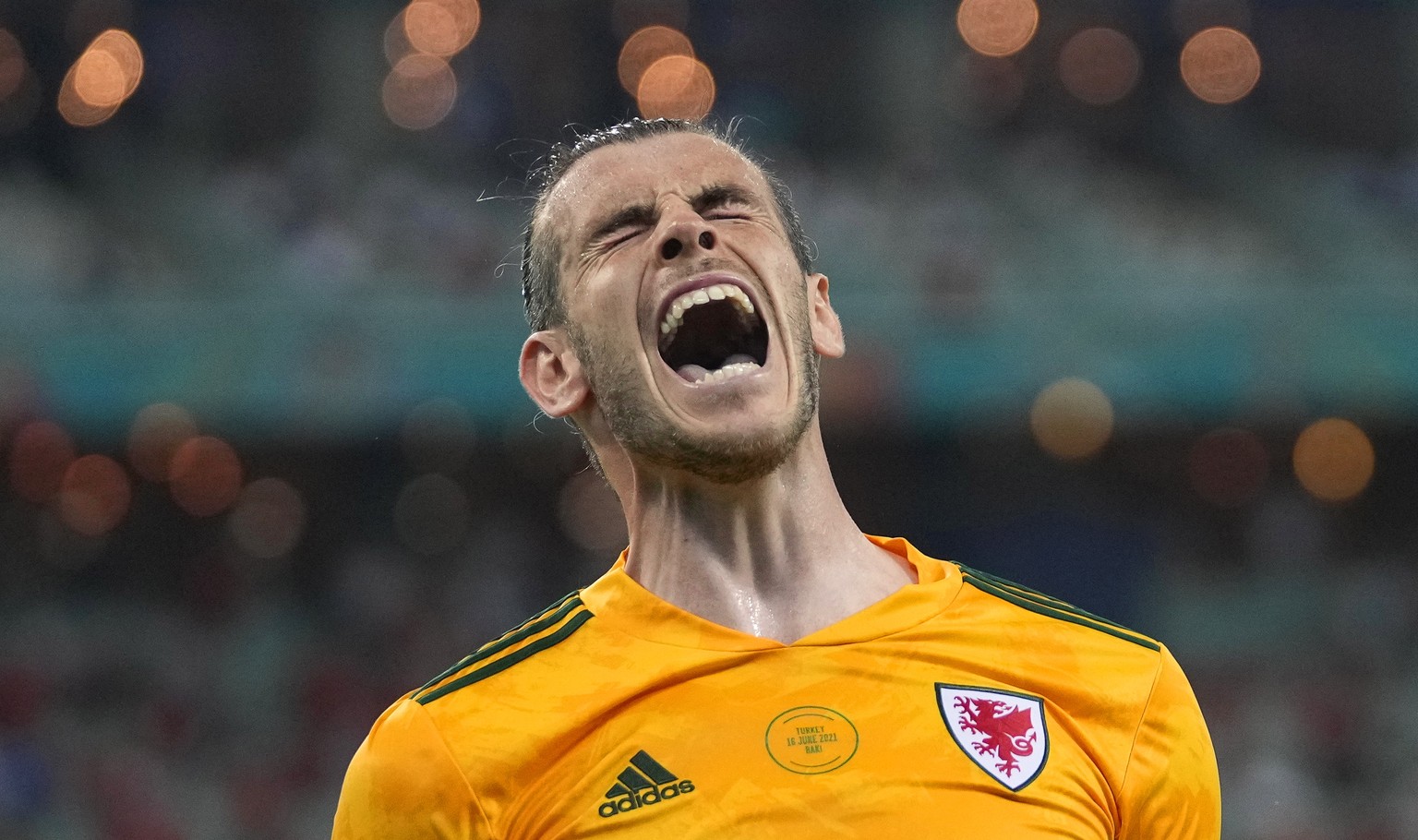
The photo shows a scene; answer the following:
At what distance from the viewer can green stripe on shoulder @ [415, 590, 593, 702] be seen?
264 cm

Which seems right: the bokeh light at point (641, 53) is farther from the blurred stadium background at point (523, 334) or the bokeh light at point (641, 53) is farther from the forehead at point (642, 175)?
the forehead at point (642, 175)

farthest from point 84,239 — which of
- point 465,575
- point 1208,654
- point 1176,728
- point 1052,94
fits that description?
point 1176,728

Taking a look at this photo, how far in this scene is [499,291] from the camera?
1052 centimetres

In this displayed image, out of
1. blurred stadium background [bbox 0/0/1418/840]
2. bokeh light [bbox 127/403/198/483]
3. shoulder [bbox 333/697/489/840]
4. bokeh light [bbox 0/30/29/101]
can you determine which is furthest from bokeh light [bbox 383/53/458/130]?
shoulder [bbox 333/697/489/840]

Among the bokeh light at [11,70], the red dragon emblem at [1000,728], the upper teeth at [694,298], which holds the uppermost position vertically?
the bokeh light at [11,70]

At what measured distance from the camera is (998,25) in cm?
1148

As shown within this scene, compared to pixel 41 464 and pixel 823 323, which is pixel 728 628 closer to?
pixel 823 323

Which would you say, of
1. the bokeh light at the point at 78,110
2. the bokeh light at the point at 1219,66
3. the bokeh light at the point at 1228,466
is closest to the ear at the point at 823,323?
the bokeh light at the point at 1228,466

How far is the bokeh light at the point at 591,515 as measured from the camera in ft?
35.1

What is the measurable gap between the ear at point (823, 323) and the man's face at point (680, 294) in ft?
0.04

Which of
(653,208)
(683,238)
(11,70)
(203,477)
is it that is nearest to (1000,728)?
(683,238)

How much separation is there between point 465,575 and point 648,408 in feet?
25.2

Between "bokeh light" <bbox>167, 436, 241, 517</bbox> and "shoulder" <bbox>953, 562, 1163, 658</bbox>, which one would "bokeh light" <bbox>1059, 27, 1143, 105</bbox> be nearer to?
"bokeh light" <bbox>167, 436, 241, 517</bbox>

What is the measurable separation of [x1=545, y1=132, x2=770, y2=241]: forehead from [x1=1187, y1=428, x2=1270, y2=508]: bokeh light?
8295 millimetres
